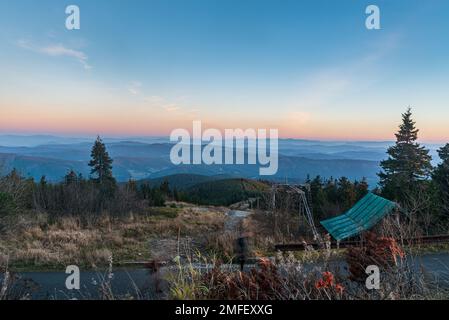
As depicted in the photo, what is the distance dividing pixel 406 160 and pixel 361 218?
18937 millimetres

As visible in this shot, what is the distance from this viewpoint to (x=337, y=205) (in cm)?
2122

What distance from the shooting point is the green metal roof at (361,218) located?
11.5 meters

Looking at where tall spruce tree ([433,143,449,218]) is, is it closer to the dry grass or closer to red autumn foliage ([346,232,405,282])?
the dry grass

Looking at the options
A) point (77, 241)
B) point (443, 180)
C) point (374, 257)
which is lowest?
point (77, 241)

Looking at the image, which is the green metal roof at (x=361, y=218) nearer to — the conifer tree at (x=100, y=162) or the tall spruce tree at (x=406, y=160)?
the tall spruce tree at (x=406, y=160)

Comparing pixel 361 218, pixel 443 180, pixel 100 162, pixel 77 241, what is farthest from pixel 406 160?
pixel 100 162

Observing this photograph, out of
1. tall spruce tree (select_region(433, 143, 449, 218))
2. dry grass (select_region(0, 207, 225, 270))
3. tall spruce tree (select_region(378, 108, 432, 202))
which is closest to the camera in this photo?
dry grass (select_region(0, 207, 225, 270))

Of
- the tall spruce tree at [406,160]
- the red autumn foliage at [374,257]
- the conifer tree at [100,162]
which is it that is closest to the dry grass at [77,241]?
the red autumn foliage at [374,257]

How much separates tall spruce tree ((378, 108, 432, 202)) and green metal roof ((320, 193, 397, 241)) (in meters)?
12.7

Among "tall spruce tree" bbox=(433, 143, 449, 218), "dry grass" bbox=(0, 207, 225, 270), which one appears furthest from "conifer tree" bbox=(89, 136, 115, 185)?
"tall spruce tree" bbox=(433, 143, 449, 218)

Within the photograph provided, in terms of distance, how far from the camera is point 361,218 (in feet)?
42.3

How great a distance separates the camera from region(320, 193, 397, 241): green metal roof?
11.5 meters

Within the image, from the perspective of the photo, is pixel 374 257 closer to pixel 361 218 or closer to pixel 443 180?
pixel 361 218
